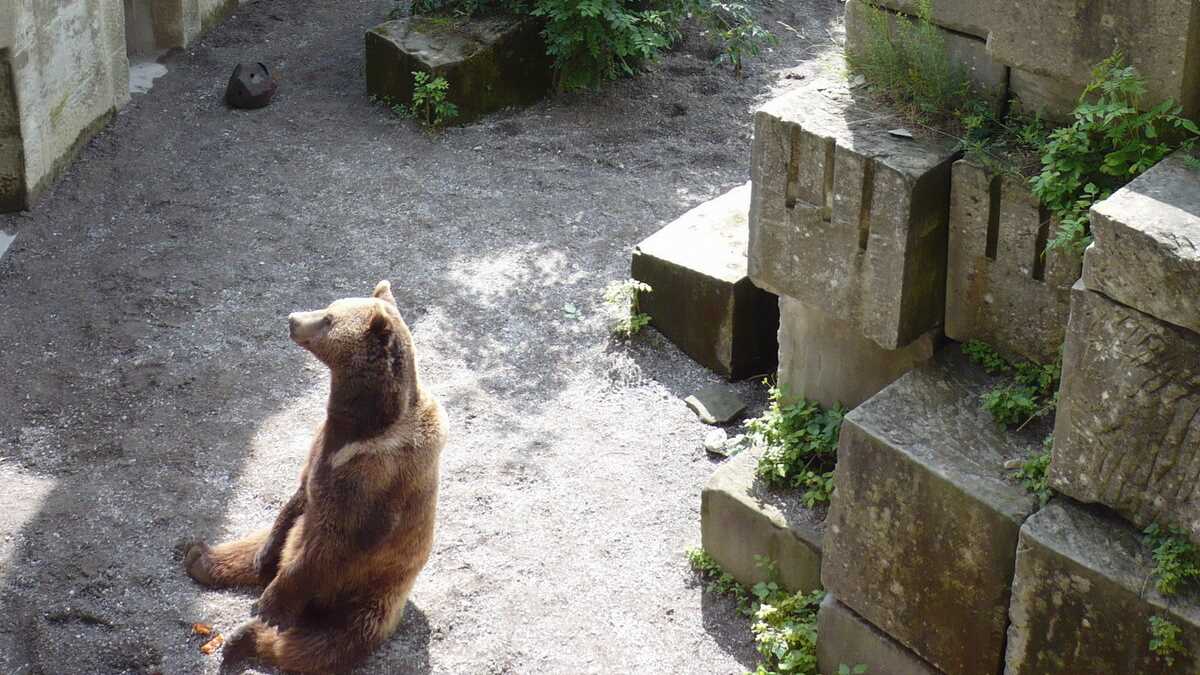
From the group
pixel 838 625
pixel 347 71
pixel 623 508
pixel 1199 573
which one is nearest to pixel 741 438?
pixel 623 508

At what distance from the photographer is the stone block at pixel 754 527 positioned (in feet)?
18.8

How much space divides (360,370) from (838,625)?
6.64ft

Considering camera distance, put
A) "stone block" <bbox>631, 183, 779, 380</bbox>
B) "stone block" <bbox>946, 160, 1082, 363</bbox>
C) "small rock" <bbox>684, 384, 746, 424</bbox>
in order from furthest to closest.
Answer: "stone block" <bbox>631, 183, 779, 380</bbox> → "small rock" <bbox>684, 384, 746, 424</bbox> → "stone block" <bbox>946, 160, 1082, 363</bbox>

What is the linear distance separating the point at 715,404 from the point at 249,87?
496 cm

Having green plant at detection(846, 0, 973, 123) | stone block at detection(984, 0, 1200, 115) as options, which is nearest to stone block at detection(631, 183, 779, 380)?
green plant at detection(846, 0, 973, 123)

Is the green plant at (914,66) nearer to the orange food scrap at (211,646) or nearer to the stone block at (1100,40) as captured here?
the stone block at (1100,40)

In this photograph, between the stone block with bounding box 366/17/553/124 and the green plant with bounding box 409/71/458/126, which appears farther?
the stone block with bounding box 366/17/553/124

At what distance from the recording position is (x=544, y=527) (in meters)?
6.53

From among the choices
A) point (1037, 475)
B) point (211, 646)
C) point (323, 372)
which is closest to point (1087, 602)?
point (1037, 475)

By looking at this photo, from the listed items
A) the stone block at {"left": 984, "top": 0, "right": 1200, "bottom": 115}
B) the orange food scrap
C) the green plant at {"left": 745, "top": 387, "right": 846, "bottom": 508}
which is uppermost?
the stone block at {"left": 984, "top": 0, "right": 1200, "bottom": 115}

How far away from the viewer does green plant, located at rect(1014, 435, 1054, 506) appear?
462cm

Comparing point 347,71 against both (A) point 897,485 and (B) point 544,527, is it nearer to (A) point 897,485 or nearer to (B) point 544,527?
(B) point 544,527

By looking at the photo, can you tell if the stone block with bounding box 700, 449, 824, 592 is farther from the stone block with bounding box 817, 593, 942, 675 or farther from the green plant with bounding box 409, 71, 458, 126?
the green plant with bounding box 409, 71, 458, 126

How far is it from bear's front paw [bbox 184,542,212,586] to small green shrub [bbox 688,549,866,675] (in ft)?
6.91
